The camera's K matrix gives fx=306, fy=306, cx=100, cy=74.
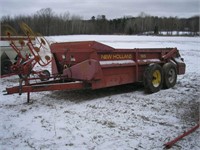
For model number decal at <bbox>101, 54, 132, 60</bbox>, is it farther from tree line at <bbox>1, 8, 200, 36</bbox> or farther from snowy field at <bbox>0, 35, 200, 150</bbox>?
tree line at <bbox>1, 8, 200, 36</bbox>

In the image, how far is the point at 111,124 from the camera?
17.6ft

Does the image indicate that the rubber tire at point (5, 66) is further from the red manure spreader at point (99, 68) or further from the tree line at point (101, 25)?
the tree line at point (101, 25)

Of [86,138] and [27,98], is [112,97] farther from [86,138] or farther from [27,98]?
[86,138]

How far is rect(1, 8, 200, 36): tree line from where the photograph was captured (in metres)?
43.2

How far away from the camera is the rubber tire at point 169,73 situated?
841 cm

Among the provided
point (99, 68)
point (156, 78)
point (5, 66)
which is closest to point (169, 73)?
point (156, 78)

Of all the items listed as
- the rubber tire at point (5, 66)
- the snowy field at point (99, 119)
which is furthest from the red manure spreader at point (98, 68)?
the rubber tire at point (5, 66)

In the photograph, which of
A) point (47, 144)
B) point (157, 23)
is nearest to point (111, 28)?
point (157, 23)

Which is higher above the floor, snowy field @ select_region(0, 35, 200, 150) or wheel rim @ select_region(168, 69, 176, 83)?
wheel rim @ select_region(168, 69, 176, 83)

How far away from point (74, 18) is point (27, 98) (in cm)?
5643

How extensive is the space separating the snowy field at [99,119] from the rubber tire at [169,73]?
314mm

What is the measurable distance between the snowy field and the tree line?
3161 cm

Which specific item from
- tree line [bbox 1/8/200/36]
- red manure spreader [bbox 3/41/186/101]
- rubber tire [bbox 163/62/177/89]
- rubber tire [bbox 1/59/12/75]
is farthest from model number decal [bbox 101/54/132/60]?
tree line [bbox 1/8/200/36]

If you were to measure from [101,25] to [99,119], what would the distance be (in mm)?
54750
